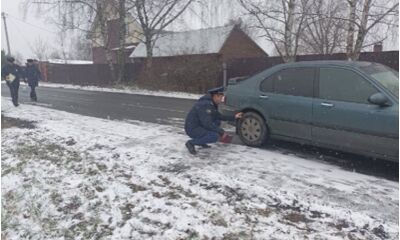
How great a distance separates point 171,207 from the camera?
14.2 ft

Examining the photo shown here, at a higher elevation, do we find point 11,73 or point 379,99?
point 11,73

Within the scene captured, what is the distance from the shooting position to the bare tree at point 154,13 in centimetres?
2230

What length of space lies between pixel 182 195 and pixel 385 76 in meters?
3.46

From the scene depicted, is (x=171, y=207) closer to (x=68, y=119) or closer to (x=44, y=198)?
(x=44, y=198)

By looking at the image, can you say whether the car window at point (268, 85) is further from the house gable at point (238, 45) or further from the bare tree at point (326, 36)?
the house gable at point (238, 45)

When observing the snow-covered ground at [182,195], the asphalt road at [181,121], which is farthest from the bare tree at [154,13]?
the snow-covered ground at [182,195]

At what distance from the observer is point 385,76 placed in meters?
5.40

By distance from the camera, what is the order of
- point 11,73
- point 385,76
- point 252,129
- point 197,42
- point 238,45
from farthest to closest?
point 197,42, point 238,45, point 11,73, point 252,129, point 385,76

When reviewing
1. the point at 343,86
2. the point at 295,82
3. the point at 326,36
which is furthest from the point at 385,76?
the point at 326,36

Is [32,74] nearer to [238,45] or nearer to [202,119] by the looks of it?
[202,119]

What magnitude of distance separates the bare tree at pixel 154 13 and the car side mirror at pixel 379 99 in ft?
62.5

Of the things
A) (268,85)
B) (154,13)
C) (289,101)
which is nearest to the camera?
(289,101)

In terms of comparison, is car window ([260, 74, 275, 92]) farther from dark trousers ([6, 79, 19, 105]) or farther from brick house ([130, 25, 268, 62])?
brick house ([130, 25, 268, 62])

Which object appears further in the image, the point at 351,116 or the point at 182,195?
the point at 351,116
